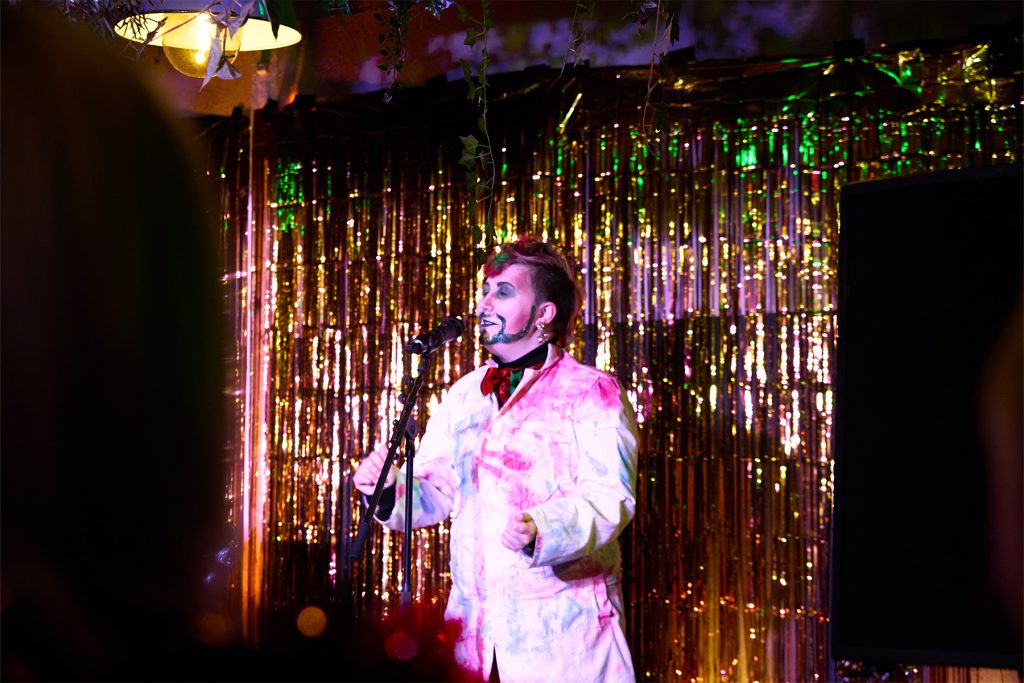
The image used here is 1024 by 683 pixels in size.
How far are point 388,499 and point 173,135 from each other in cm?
248

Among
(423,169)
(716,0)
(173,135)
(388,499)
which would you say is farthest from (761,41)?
(173,135)

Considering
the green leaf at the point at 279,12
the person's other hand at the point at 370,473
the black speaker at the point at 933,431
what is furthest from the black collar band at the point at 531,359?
the green leaf at the point at 279,12

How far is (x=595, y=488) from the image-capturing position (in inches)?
108

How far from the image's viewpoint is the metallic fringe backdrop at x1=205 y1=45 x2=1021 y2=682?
11.4ft

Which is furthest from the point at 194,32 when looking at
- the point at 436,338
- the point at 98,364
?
the point at 98,364

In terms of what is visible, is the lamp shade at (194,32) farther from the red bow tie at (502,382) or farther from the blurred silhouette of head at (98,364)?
the blurred silhouette of head at (98,364)

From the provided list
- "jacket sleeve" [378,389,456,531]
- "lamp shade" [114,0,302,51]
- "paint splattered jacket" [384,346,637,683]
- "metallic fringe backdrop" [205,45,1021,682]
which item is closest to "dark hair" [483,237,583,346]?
"paint splattered jacket" [384,346,637,683]

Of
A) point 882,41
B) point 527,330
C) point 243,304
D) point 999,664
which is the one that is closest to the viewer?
point 999,664

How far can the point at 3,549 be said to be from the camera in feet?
1.50

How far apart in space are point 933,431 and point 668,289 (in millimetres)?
2261

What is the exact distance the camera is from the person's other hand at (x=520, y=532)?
259 centimetres

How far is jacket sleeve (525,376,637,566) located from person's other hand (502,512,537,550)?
16mm

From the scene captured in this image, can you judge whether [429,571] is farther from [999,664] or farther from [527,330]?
[999,664]

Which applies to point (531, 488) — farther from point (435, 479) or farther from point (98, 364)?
point (98, 364)
